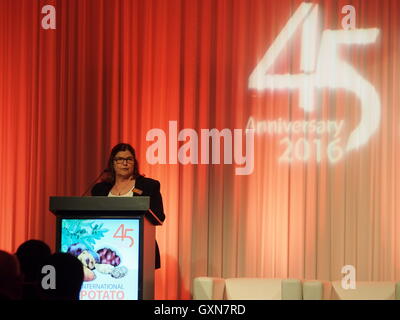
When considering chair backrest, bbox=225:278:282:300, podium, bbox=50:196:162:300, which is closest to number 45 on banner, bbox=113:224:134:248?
podium, bbox=50:196:162:300

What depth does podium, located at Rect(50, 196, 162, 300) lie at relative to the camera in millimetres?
3629

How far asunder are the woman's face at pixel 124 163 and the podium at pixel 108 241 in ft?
4.06

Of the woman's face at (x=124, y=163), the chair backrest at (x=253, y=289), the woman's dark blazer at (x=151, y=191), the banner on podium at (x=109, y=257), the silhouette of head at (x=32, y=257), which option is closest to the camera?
the silhouette of head at (x=32, y=257)

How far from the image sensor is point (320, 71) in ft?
20.9

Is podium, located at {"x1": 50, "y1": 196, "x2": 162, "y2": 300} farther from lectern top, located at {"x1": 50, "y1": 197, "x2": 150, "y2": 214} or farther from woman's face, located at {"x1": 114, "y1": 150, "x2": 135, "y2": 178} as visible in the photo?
woman's face, located at {"x1": 114, "y1": 150, "x2": 135, "y2": 178}

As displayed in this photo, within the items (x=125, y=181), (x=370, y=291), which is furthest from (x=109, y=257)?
(x=370, y=291)

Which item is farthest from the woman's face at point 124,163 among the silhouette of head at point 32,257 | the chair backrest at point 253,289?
the silhouette of head at point 32,257

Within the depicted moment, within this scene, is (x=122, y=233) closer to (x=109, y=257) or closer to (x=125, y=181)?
(x=109, y=257)

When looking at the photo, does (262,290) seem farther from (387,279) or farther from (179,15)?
(179,15)

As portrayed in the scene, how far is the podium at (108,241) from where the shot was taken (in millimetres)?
3629

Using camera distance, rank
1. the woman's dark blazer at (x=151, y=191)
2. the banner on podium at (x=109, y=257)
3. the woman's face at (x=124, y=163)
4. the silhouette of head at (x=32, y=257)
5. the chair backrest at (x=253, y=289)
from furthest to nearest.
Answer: the chair backrest at (x=253, y=289)
the woman's face at (x=124, y=163)
the woman's dark blazer at (x=151, y=191)
the banner on podium at (x=109, y=257)
the silhouette of head at (x=32, y=257)

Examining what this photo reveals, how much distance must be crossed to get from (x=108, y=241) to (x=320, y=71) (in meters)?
3.35

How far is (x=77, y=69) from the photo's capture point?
6594 millimetres

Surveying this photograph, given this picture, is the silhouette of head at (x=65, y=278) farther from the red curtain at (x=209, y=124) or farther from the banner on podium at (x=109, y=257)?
the red curtain at (x=209, y=124)
